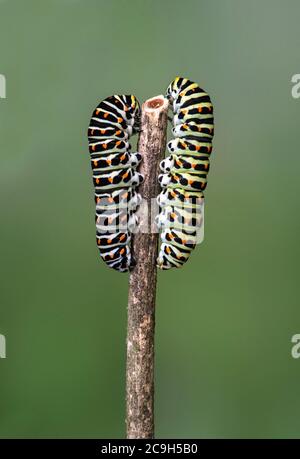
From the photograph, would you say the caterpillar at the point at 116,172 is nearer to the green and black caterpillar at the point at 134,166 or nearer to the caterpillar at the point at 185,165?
the green and black caterpillar at the point at 134,166

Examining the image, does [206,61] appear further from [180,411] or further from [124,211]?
[180,411]

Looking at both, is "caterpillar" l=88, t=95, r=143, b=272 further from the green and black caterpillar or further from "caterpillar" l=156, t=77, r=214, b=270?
"caterpillar" l=156, t=77, r=214, b=270

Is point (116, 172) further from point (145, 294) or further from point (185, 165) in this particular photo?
point (145, 294)

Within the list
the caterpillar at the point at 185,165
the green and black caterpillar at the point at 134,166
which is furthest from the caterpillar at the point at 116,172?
the caterpillar at the point at 185,165

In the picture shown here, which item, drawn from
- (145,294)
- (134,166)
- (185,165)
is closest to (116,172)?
(134,166)
